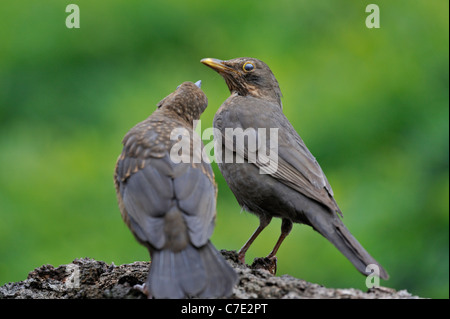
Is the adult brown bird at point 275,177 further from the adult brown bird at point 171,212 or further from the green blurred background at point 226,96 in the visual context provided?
the green blurred background at point 226,96

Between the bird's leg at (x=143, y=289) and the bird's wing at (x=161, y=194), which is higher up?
the bird's wing at (x=161, y=194)

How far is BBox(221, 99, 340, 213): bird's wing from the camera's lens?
217 inches

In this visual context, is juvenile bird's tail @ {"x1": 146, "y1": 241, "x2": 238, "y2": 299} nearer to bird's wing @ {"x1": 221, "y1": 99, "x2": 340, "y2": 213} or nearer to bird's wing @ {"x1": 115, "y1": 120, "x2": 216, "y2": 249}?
bird's wing @ {"x1": 115, "y1": 120, "x2": 216, "y2": 249}

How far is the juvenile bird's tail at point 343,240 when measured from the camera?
4824 mm

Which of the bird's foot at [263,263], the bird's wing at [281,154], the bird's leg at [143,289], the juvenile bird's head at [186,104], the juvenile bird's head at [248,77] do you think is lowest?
the bird's leg at [143,289]

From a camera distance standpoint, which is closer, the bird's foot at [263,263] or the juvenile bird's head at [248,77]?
the bird's foot at [263,263]

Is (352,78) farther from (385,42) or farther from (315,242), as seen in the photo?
(315,242)

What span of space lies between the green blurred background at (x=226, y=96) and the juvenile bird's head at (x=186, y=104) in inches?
77.6

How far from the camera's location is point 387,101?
29.7ft

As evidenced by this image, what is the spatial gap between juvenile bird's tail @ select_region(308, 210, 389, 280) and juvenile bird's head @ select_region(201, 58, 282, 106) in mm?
1520

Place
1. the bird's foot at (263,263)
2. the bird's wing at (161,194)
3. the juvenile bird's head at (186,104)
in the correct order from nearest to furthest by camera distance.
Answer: the bird's wing at (161,194) < the bird's foot at (263,263) < the juvenile bird's head at (186,104)

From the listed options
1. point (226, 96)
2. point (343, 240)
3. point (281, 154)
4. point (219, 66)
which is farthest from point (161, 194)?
point (226, 96)

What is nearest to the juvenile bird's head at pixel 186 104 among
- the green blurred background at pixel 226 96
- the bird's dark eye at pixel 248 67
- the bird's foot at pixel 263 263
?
the bird's dark eye at pixel 248 67
